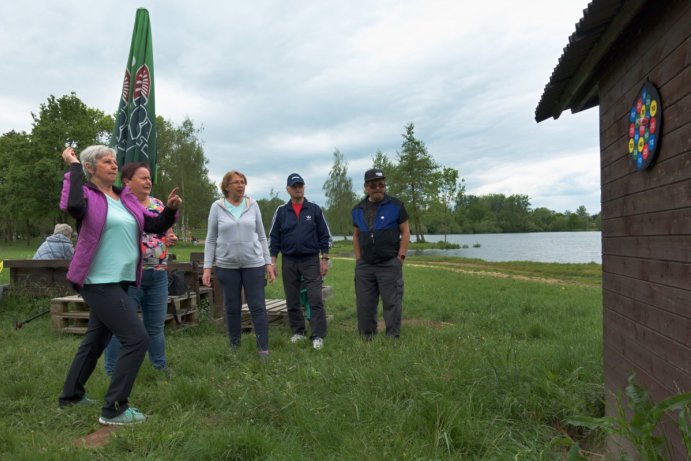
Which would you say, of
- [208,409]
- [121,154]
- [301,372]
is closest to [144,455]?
[208,409]

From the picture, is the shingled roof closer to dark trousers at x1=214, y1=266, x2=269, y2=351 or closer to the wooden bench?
dark trousers at x1=214, y1=266, x2=269, y2=351

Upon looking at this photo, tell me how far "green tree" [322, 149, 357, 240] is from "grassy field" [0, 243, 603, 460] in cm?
5495

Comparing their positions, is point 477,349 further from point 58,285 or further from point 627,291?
point 58,285

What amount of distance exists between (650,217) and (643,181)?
8.3 inches

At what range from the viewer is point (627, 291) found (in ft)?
9.35

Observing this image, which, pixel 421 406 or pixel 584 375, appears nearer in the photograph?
pixel 421 406

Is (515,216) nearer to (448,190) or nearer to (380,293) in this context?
(448,190)

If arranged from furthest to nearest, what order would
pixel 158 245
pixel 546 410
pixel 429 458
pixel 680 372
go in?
pixel 158 245
pixel 546 410
pixel 429 458
pixel 680 372

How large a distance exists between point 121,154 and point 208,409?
→ 3242 mm

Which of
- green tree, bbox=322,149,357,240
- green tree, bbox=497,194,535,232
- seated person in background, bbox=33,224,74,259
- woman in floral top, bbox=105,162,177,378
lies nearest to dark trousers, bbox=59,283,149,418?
woman in floral top, bbox=105,162,177,378

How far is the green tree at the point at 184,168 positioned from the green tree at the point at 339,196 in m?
21.3

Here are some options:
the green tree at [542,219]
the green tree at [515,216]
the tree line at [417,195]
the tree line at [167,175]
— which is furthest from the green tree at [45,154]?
the green tree at [542,219]

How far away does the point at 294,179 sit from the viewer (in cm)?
534

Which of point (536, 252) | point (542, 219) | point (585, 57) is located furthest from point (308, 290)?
point (542, 219)
